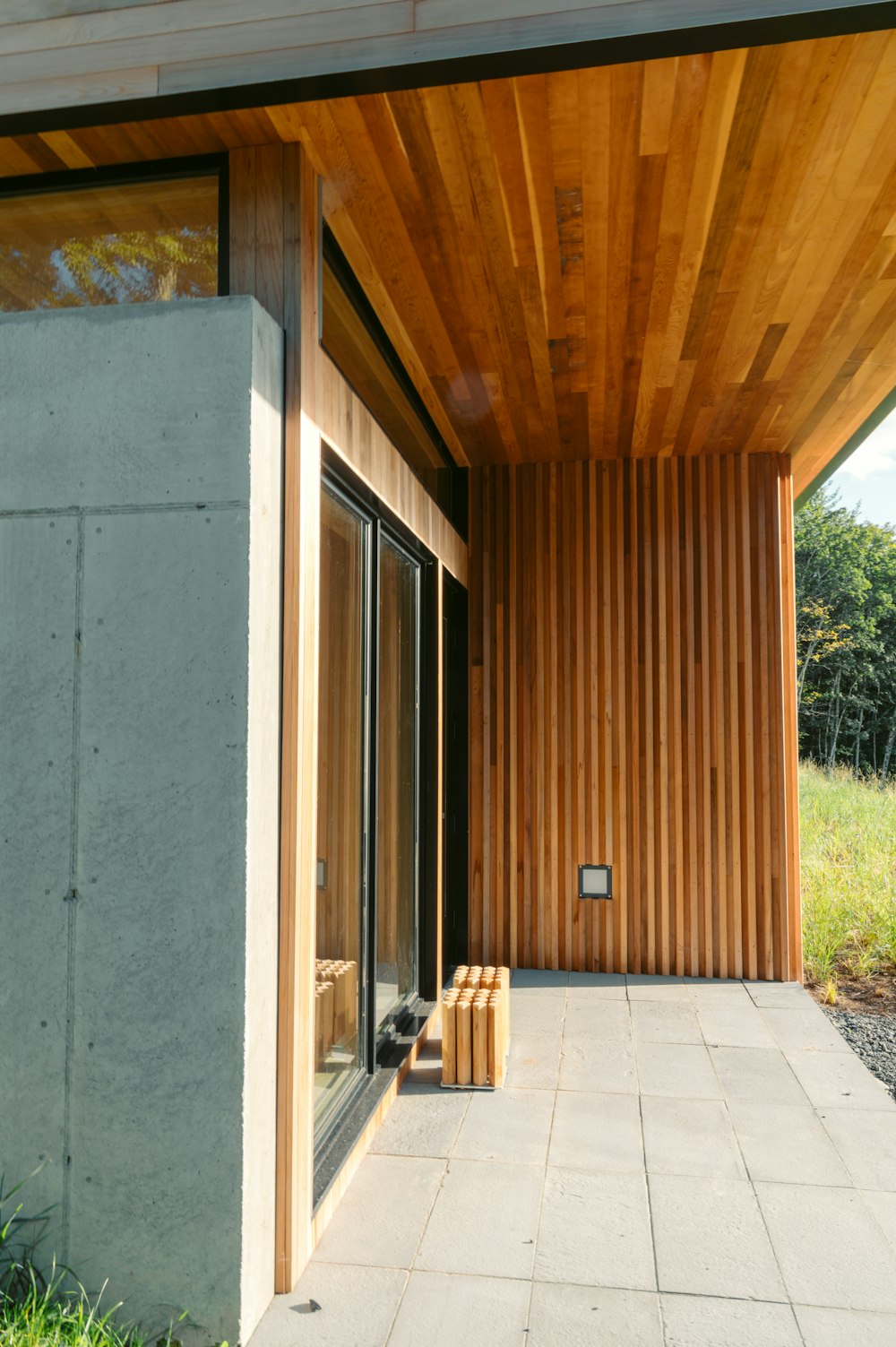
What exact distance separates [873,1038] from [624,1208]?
7.99 feet

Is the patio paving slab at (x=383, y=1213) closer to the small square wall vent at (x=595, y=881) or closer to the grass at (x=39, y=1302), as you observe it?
the grass at (x=39, y=1302)

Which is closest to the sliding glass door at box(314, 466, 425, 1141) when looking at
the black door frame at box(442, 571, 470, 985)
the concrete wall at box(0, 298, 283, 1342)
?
the concrete wall at box(0, 298, 283, 1342)

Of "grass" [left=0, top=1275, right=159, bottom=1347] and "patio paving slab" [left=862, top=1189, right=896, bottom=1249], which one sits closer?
"grass" [left=0, top=1275, right=159, bottom=1347]

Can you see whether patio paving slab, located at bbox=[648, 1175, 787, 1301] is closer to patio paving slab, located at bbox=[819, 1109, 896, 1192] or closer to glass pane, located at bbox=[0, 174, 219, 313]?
patio paving slab, located at bbox=[819, 1109, 896, 1192]

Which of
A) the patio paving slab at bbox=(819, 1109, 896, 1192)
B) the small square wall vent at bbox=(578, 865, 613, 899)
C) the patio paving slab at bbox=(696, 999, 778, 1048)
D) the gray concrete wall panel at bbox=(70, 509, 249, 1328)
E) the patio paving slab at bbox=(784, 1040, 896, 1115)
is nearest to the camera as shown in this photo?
the gray concrete wall panel at bbox=(70, 509, 249, 1328)

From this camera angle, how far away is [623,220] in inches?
129

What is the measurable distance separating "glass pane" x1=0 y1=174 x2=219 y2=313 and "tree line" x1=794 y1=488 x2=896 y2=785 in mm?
20761

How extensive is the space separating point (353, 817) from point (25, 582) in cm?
150

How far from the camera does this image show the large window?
10.5 feet

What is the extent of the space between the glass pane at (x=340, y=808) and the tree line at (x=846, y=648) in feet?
64.8

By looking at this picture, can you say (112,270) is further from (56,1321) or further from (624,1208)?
(624,1208)

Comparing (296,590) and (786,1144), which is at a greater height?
(296,590)

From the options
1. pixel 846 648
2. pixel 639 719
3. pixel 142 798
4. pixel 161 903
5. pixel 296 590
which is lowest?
pixel 161 903

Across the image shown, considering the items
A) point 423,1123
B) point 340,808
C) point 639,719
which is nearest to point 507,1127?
point 423,1123
